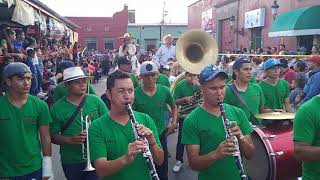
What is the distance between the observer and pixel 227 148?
142 inches

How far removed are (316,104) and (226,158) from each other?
3.04 feet

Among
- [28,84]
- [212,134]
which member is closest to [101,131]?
[212,134]

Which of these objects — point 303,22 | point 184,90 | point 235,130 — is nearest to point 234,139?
point 235,130

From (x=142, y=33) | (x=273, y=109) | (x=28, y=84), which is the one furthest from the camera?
(x=142, y=33)

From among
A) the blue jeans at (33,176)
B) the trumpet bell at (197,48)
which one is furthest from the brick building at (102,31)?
the blue jeans at (33,176)

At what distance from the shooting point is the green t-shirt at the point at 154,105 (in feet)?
21.4

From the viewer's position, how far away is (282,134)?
5492 mm

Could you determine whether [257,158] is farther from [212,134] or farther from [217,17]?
[217,17]

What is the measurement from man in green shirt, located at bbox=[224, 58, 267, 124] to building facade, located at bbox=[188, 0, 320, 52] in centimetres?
1400

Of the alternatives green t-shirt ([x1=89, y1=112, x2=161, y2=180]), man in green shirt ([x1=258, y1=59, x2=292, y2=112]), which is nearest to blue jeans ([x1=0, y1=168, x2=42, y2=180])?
green t-shirt ([x1=89, y1=112, x2=161, y2=180])

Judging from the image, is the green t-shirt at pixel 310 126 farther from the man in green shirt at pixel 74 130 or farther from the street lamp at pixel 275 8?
the street lamp at pixel 275 8

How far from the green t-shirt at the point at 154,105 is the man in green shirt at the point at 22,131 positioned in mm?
1951

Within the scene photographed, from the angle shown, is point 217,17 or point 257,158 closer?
point 257,158

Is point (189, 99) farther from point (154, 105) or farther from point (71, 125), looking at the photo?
point (71, 125)
